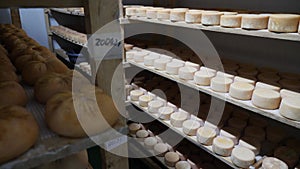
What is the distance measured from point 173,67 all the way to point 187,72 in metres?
0.15

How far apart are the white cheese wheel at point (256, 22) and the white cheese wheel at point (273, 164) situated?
0.72 metres

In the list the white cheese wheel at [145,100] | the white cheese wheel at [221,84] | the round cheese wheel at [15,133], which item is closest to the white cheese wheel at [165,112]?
the white cheese wheel at [145,100]

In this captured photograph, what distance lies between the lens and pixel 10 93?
2.11 ft

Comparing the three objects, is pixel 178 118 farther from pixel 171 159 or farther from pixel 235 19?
pixel 235 19

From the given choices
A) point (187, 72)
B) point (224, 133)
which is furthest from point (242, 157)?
point (187, 72)

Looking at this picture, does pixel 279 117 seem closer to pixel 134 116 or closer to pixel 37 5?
pixel 37 5

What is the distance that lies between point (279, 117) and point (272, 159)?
0.34 metres

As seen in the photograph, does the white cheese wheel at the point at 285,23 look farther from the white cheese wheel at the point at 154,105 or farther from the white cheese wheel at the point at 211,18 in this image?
the white cheese wheel at the point at 154,105

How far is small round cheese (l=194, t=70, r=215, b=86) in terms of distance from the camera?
1.48m

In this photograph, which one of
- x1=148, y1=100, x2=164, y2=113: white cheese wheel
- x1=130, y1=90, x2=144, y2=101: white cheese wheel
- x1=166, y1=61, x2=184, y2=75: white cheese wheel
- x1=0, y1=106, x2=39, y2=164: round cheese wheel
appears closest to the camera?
x1=0, y1=106, x2=39, y2=164: round cheese wheel

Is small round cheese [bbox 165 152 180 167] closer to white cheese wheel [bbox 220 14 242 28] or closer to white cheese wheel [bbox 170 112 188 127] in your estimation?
white cheese wheel [bbox 170 112 188 127]

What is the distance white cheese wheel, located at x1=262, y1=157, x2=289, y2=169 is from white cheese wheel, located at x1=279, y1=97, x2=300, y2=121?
338 millimetres


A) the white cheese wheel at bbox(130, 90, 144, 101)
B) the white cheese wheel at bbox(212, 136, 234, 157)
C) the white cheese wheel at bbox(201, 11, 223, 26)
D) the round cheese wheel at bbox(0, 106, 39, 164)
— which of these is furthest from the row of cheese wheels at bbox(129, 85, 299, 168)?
the round cheese wheel at bbox(0, 106, 39, 164)

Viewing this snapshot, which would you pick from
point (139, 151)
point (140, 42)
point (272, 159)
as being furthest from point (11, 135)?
point (140, 42)
